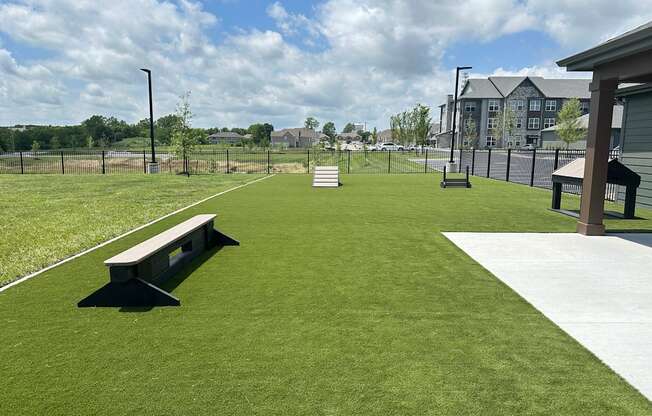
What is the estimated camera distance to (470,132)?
81.6m

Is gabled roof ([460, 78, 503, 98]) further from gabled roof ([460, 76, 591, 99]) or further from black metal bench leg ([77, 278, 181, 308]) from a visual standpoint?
black metal bench leg ([77, 278, 181, 308])

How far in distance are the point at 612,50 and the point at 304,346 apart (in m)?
8.18

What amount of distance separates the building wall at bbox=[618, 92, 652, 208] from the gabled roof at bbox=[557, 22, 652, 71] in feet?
20.9

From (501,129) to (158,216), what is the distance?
269 feet

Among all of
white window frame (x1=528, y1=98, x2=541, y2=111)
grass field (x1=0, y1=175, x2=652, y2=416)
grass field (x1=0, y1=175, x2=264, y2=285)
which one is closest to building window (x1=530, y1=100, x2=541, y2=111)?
white window frame (x1=528, y1=98, x2=541, y2=111)

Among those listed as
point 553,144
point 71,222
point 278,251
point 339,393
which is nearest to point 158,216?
point 71,222

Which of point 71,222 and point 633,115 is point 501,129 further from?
point 71,222

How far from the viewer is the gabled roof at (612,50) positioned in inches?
284

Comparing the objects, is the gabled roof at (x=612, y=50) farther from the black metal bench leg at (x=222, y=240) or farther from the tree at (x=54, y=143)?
the tree at (x=54, y=143)

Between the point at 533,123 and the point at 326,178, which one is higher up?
the point at 533,123

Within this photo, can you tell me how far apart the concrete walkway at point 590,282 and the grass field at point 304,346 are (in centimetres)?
29

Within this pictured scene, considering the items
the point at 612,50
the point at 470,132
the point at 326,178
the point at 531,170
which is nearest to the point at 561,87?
the point at 470,132

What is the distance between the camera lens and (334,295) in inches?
225

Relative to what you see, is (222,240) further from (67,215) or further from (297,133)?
(297,133)
